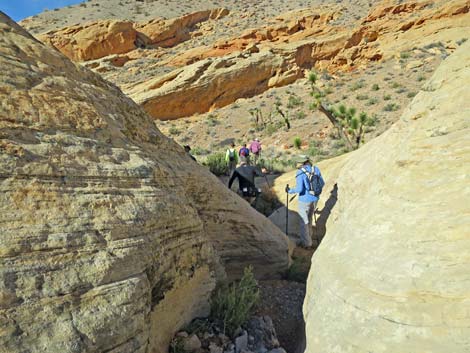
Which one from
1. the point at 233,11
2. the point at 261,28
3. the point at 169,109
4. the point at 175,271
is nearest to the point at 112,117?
the point at 175,271

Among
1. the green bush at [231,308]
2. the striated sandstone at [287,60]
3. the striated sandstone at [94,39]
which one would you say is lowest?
the green bush at [231,308]

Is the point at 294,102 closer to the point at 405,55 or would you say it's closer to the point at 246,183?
the point at 405,55

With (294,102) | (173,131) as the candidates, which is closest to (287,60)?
(294,102)

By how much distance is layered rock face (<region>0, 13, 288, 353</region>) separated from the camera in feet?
6.63

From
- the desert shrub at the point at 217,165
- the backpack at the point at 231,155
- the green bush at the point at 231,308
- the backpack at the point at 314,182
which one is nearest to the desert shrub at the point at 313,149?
the desert shrub at the point at 217,165

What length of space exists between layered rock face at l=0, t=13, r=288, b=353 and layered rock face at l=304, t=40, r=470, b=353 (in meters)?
1.29

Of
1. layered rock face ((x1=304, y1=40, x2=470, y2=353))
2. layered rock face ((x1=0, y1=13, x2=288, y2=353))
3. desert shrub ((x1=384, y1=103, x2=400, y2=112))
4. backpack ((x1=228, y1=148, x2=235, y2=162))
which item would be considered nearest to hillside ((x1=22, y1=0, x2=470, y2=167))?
desert shrub ((x1=384, y1=103, x2=400, y2=112))

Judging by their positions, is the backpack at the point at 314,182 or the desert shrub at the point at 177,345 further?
the backpack at the point at 314,182

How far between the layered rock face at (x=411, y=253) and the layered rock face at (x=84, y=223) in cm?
129

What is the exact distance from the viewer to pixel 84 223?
235 centimetres

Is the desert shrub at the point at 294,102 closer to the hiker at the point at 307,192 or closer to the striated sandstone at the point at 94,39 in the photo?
the hiker at the point at 307,192

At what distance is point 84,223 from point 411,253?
2271 mm

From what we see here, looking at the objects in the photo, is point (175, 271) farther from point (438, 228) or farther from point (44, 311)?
point (438, 228)

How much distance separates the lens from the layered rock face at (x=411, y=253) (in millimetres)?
2242
